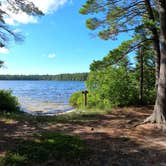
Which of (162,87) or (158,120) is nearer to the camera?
(158,120)

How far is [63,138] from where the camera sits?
7234mm

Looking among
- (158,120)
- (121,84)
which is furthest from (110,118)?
(121,84)

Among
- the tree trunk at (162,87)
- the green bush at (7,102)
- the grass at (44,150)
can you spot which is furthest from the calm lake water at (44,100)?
the grass at (44,150)

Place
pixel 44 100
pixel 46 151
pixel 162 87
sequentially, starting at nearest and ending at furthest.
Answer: pixel 46 151
pixel 162 87
pixel 44 100

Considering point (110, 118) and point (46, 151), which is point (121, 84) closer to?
point (110, 118)

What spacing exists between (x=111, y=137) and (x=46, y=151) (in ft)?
7.33

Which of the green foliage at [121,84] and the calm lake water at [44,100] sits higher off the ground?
the green foliage at [121,84]

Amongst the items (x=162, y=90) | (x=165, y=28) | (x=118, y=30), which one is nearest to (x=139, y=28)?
(x=118, y=30)

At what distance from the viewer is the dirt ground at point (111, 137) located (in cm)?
621

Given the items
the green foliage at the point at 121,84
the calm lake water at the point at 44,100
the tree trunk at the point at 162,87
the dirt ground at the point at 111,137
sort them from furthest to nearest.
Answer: the calm lake water at the point at 44,100
the green foliage at the point at 121,84
the tree trunk at the point at 162,87
the dirt ground at the point at 111,137

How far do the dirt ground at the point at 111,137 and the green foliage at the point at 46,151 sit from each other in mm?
246

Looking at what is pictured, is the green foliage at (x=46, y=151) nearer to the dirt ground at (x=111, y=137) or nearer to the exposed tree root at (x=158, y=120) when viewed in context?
the dirt ground at (x=111, y=137)

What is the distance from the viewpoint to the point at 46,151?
249 inches

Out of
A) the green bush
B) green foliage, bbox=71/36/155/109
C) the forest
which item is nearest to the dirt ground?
the forest
